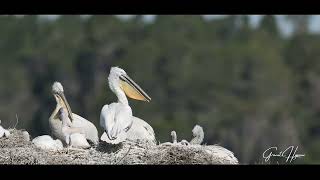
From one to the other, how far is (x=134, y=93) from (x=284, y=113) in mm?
25240

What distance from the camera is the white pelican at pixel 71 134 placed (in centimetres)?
1031

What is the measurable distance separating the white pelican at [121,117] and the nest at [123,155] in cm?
11

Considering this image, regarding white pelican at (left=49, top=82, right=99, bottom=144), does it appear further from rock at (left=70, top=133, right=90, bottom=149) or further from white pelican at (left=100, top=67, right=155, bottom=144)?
white pelican at (left=100, top=67, right=155, bottom=144)

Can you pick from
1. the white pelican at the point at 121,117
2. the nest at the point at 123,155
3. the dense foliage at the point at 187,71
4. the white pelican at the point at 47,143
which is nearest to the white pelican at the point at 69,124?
the white pelican at the point at 47,143

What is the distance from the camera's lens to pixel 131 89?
11.0 m

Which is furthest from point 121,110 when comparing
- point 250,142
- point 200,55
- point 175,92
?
point 200,55

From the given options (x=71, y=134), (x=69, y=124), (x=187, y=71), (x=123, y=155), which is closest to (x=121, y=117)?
(x=123, y=155)

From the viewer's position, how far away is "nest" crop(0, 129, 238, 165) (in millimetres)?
10000

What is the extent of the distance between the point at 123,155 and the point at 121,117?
41 centimetres

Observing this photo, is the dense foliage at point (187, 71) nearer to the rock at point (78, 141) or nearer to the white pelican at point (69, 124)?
the white pelican at point (69, 124)

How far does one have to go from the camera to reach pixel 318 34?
39.2 m

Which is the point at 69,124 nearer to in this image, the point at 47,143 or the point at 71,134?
the point at 71,134
